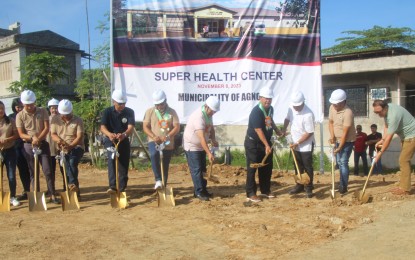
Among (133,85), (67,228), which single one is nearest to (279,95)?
(133,85)

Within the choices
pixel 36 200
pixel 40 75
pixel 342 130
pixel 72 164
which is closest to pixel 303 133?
pixel 342 130

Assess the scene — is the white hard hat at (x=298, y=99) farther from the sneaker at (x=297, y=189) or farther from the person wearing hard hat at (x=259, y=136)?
the sneaker at (x=297, y=189)

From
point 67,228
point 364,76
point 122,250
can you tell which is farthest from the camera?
point 364,76

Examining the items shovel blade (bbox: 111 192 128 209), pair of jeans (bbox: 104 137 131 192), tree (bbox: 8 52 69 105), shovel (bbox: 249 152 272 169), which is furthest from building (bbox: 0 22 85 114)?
shovel (bbox: 249 152 272 169)

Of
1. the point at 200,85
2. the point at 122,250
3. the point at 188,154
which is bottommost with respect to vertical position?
the point at 122,250

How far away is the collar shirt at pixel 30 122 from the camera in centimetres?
704

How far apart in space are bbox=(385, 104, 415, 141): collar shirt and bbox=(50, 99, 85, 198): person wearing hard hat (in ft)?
15.6

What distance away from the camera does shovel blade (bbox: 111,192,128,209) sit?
685 centimetres

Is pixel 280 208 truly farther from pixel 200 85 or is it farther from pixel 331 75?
pixel 331 75

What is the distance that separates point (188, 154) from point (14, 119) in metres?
2.94

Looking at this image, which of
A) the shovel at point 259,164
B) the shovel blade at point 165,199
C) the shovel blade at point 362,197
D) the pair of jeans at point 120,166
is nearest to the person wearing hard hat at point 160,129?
the shovel blade at point 165,199

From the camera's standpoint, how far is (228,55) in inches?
398

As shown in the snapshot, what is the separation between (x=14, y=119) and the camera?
24.2 feet

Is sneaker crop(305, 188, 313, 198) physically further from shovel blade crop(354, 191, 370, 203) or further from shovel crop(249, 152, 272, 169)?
shovel crop(249, 152, 272, 169)
